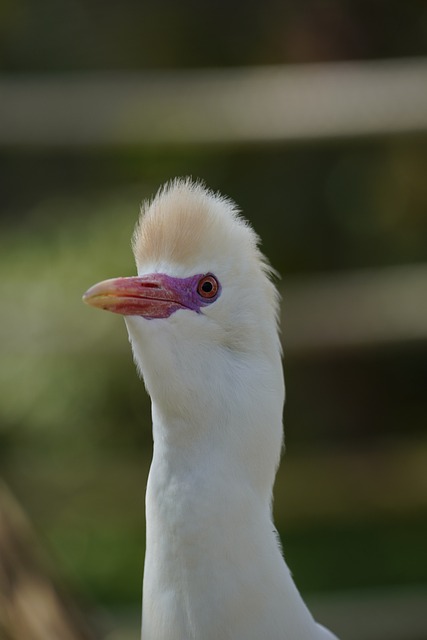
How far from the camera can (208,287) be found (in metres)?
1.33

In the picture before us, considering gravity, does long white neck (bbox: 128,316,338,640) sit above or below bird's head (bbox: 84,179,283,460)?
below

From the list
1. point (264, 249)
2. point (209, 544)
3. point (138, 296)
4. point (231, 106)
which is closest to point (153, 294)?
point (138, 296)

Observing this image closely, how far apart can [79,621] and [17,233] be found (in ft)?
6.17

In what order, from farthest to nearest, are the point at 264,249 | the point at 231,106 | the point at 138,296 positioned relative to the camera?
the point at 264,249
the point at 231,106
the point at 138,296

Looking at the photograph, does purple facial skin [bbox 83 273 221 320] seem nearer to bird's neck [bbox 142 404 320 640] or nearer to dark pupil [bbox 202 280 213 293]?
dark pupil [bbox 202 280 213 293]

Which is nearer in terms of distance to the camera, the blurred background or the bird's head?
the bird's head

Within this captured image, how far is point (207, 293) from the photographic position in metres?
1.33

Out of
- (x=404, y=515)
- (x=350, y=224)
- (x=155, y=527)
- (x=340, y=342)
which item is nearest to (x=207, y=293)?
(x=155, y=527)

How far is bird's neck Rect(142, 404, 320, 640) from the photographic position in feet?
4.30

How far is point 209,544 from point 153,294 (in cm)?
30

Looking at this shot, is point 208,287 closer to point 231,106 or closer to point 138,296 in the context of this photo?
point 138,296

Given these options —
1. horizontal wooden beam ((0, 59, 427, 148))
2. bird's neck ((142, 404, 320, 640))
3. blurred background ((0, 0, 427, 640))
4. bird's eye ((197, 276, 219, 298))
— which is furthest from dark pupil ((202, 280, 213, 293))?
horizontal wooden beam ((0, 59, 427, 148))

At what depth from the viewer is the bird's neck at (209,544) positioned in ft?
4.30

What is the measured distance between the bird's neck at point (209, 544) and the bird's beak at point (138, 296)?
13cm
